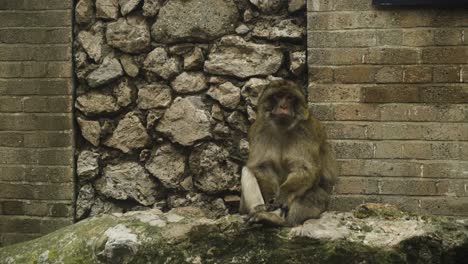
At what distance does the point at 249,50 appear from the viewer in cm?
498

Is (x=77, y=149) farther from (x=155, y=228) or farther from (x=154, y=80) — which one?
(x=155, y=228)

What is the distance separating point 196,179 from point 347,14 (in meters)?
1.71

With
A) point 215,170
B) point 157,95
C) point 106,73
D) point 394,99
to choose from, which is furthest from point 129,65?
point 394,99

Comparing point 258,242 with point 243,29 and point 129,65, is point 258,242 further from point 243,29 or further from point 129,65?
point 129,65

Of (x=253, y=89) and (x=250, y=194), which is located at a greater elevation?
(x=253, y=89)

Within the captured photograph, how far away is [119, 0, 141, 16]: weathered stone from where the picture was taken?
512 cm

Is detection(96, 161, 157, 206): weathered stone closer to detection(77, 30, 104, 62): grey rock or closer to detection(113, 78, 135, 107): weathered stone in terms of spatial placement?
detection(113, 78, 135, 107): weathered stone

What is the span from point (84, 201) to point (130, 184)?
39 cm

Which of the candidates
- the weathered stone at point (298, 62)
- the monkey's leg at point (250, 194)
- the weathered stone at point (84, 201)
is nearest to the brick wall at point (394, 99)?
the weathered stone at point (298, 62)

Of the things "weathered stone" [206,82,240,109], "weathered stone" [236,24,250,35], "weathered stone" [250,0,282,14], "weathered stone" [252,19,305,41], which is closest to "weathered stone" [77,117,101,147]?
"weathered stone" [206,82,240,109]

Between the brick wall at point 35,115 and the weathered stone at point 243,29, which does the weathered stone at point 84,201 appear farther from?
the weathered stone at point 243,29

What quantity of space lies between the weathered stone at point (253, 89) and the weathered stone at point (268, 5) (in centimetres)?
53

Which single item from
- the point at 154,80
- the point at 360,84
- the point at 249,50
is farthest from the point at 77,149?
the point at 360,84

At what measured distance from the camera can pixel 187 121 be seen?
508 centimetres
